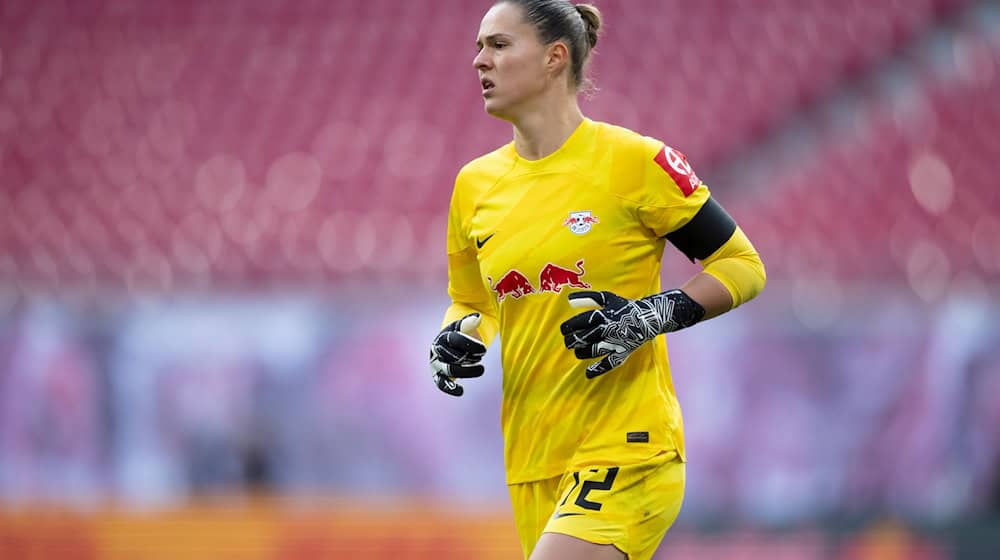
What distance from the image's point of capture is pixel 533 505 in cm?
389

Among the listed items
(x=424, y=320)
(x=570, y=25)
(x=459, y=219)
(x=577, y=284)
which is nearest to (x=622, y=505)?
(x=577, y=284)

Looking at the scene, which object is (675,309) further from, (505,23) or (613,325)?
(505,23)

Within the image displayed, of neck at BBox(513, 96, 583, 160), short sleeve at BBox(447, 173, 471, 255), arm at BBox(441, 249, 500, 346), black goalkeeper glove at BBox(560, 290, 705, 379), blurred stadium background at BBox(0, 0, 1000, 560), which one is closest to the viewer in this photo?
black goalkeeper glove at BBox(560, 290, 705, 379)

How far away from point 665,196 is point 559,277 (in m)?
0.37

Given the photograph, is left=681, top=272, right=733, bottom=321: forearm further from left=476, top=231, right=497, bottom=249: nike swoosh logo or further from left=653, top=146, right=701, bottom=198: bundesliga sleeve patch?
left=476, top=231, right=497, bottom=249: nike swoosh logo

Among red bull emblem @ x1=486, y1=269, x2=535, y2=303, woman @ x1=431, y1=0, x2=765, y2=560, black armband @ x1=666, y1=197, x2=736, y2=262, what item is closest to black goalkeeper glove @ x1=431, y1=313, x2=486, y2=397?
woman @ x1=431, y1=0, x2=765, y2=560

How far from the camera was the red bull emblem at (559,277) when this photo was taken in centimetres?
373

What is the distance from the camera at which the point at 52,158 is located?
9.94 meters

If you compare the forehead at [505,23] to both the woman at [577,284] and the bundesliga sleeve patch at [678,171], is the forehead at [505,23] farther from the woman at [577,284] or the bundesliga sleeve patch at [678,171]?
the bundesliga sleeve patch at [678,171]

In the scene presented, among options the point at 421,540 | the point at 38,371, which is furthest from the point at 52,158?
the point at 421,540

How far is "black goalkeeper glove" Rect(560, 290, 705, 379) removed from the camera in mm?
3486

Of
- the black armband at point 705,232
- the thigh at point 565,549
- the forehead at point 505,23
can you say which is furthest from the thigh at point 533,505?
the forehead at point 505,23

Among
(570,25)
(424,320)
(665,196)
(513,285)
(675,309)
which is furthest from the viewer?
(424,320)

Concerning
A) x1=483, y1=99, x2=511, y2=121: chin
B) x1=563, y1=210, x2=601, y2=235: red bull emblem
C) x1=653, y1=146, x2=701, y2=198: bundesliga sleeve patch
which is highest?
x1=483, y1=99, x2=511, y2=121: chin
